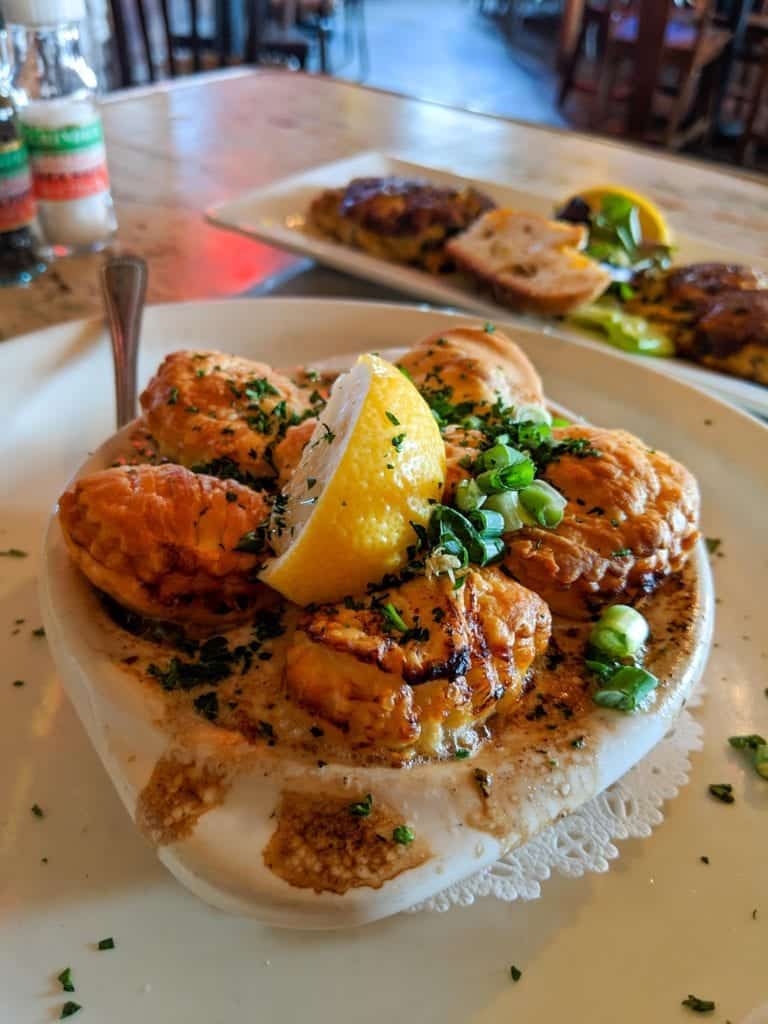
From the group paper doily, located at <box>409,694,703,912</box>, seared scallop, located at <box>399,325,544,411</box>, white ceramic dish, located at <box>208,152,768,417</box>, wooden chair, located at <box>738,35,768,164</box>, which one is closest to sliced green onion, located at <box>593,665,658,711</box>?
paper doily, located at <box>409,694,703,912</box>

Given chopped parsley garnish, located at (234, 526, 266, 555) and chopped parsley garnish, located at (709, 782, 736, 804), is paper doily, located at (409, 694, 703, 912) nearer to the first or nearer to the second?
chopped parsley garnish, located at (709, 782, 736, 804)

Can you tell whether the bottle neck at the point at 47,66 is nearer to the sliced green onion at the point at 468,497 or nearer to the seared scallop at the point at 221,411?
the seared scallop at the point at 221,411

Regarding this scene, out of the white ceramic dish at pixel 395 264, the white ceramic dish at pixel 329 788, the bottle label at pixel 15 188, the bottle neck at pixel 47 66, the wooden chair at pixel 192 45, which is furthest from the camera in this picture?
the wooden chair at pixel 192 45

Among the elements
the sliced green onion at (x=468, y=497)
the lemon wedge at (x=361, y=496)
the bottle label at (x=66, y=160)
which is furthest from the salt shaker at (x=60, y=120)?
the sliced green onion at (x=468, y=497)

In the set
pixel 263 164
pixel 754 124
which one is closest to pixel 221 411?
pixel 263 164

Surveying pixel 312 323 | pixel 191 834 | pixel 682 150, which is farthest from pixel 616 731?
pixel 682 150

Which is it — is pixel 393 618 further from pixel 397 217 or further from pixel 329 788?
pixel 397 217
